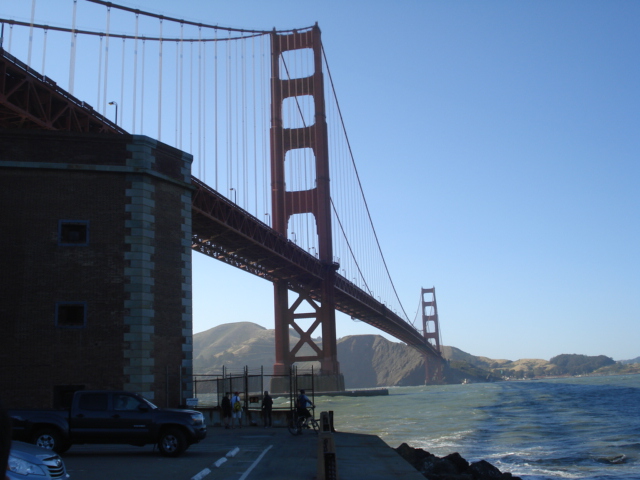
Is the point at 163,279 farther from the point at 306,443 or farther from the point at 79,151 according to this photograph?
the point at 306,443

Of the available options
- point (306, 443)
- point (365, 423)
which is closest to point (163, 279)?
point (306, 443)

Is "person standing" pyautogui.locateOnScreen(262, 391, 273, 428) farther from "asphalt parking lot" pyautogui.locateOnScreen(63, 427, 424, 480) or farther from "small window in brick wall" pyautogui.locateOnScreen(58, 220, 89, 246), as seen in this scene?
"small window in brick wall" pyautogui.locateOnScreen(58, 220, 89, 246)

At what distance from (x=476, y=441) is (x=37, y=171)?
2123cm

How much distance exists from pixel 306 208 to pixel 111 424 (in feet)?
181

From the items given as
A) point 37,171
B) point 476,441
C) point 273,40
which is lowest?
point 476,441

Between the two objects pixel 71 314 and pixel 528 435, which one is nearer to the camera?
pixel 71 314

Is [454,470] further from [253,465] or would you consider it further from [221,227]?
[221,227]

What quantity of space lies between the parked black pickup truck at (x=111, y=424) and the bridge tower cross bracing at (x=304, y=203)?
168 ft

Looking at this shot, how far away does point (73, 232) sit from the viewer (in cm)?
2092

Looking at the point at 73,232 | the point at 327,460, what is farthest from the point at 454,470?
the point at 73,232

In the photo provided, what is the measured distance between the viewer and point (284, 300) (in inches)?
2635

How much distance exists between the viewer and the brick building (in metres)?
19.8

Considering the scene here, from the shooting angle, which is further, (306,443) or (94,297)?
(94,297)

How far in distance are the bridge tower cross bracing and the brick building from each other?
44323 mm
